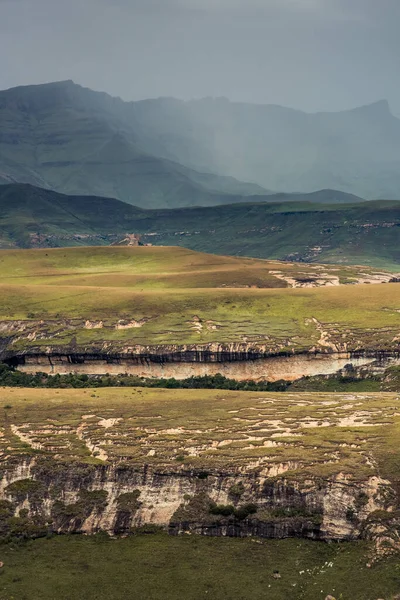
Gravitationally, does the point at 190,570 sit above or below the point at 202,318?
below

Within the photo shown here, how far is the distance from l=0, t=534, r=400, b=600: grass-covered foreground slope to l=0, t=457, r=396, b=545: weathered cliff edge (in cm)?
156

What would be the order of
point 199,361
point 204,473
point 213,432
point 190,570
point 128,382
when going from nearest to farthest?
point 190,570
point 204,473
point 213,432
point 128,382
point 199,361

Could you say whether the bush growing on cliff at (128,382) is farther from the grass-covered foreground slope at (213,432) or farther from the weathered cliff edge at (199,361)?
the grass-covered foreground slope at (213,432)

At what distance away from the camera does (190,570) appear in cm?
6266

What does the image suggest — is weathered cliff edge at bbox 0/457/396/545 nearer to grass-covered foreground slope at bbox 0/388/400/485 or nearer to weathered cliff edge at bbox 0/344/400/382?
grass-covered foreground slope at bbox 0/388/400/485

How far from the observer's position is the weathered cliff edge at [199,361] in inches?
5379

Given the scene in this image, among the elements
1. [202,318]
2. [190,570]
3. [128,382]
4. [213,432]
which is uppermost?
[202,318]

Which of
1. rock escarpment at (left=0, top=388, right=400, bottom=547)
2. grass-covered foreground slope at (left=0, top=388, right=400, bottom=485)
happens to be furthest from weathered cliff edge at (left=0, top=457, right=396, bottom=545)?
grass-covered foreground slope at (left=0, top=388, right=400, bottom=485)

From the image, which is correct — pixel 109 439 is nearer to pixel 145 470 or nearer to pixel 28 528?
pixel 145 470

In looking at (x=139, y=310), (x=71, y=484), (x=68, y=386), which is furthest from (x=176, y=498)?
(x=139, y=310)

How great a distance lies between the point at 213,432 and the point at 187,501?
12940 mm

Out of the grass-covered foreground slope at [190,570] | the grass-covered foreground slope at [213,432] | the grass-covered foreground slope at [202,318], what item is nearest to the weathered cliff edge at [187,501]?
the grass-covered foreground slope at [213,432]

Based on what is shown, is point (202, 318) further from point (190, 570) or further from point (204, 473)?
point (190, 570)

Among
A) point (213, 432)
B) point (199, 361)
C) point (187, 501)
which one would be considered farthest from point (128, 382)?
point (187, 501)
